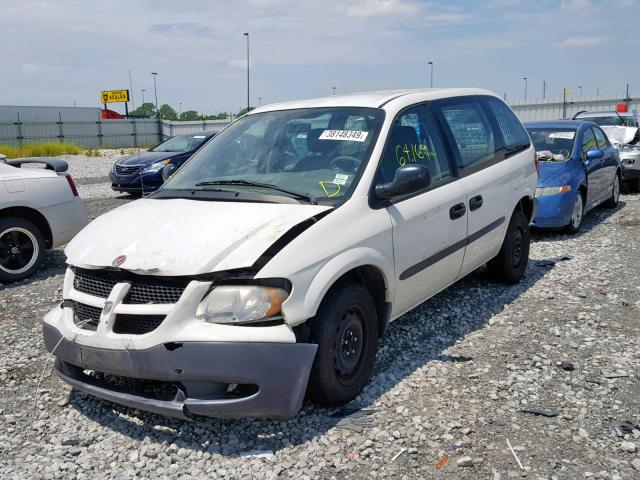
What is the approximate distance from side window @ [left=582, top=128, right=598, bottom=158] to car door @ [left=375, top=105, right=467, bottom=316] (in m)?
5.16


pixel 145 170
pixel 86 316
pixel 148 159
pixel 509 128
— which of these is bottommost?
pixel 86 316

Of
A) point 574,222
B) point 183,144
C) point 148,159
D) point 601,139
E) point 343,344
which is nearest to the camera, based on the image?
point 343,344

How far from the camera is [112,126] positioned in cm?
3984

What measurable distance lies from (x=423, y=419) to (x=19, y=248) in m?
5.28

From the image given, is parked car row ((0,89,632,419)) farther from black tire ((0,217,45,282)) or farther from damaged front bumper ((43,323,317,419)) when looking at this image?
black tire ((0,217,45,282))

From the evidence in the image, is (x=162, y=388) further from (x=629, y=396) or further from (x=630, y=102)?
(x=630, y=102)

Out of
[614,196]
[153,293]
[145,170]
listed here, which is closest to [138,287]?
[153,293]

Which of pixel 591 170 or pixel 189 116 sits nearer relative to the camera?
pixel 591 170

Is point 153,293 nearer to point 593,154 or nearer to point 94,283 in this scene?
point 94,283

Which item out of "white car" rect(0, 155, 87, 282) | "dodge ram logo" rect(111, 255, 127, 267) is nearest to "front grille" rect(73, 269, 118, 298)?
"dodge ram logo" rect(111, 255, 127, 267)

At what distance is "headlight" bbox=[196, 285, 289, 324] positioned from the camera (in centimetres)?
312

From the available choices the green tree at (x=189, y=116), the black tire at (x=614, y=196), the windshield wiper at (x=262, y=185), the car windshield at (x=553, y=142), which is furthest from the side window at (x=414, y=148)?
the green tree at (x=189, y=116)

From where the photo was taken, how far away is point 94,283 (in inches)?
137

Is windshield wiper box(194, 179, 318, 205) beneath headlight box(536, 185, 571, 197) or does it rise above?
above
